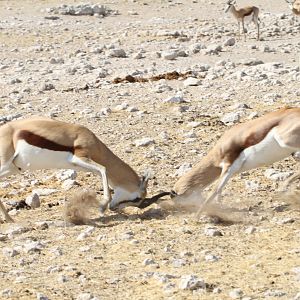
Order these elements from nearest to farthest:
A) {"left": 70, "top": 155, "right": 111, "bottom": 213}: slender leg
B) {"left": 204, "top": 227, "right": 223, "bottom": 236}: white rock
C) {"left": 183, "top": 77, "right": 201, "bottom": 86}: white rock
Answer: {"left": 204, "top": 227, "right": 223, "bottom": 236}: white rock < {"left": 70, "top": 155, "right": 111, "bottom": 213}: slender leg < {"left": 183, "top": 77, "right": 201, "bottom": 86}: white rock

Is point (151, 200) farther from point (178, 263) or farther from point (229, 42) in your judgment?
point (229, 42)

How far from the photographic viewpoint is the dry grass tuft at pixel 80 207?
31.0ft

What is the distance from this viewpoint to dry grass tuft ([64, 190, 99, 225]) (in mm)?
9453

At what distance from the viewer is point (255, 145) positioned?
9445 mm

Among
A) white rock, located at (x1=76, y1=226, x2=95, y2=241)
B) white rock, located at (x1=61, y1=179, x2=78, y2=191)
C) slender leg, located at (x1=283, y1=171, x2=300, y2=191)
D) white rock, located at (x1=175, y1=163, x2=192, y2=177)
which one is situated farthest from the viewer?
white rock, located at (x1=175, y1=163, x2=192, y2=177)

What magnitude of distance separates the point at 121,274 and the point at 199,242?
103 cm

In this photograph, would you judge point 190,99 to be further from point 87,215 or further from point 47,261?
point 47,261

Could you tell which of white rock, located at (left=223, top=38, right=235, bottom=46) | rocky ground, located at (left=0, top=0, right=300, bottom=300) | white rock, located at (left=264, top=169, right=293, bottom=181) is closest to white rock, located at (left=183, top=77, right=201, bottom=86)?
rocky ground, located at (left=0, top=0, right=300, bottom=300)

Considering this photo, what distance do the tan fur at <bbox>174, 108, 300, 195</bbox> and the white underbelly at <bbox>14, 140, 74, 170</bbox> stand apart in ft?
3.82

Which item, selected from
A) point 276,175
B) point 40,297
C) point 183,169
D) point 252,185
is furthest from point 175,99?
point 40,297

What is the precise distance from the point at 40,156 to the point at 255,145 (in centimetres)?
208

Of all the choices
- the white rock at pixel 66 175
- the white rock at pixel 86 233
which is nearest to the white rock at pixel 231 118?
the white rock at pixel 66 175

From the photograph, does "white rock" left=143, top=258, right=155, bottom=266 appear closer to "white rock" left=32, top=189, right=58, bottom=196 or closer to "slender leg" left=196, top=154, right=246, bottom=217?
"slender leg" left=196, top=154, right=246, bottom=217

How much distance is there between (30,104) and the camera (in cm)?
1560
